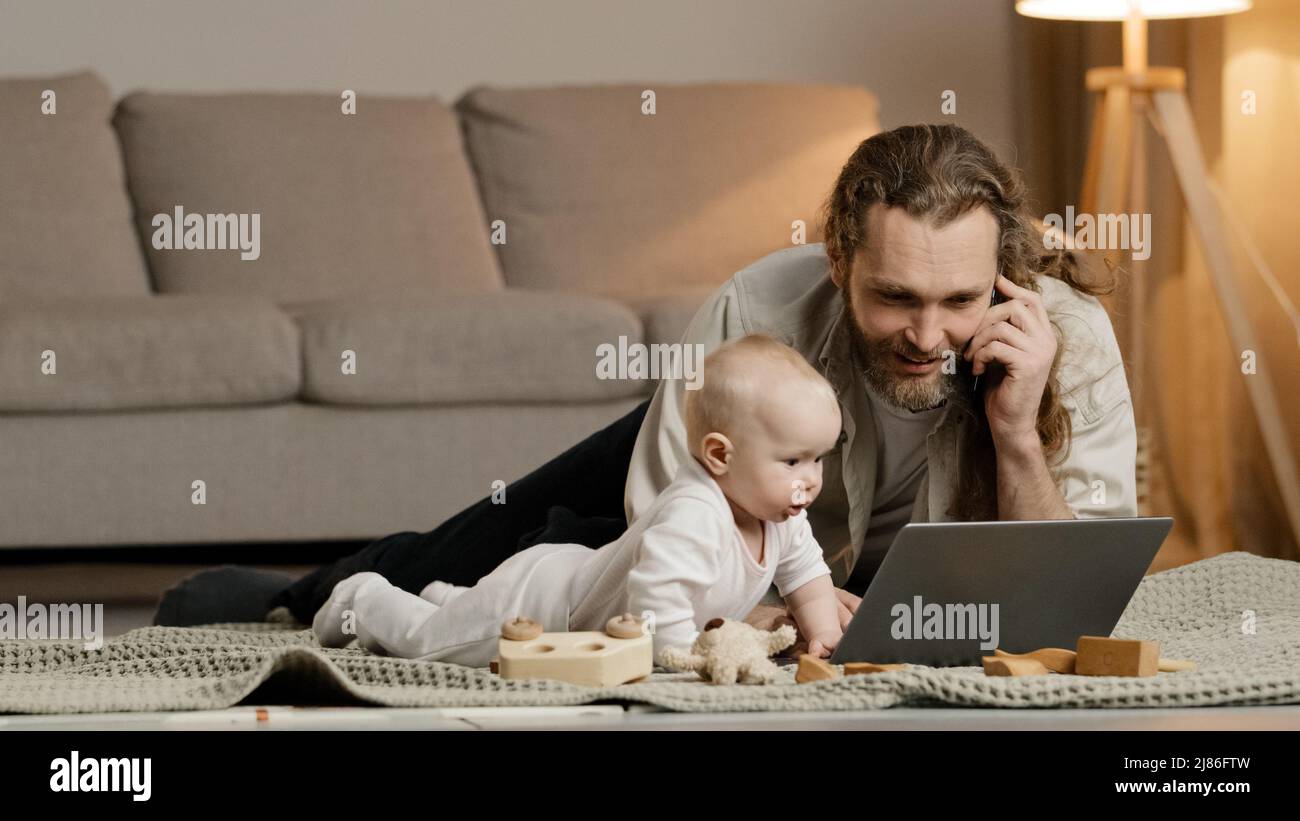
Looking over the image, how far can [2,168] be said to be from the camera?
9.39ft

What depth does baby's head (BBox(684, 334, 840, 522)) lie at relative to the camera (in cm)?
123

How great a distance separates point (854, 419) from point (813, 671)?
50 centimetres

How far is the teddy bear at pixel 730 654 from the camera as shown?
3.82ft

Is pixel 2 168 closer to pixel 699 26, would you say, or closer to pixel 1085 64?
pixel 699 26

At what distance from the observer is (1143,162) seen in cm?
302

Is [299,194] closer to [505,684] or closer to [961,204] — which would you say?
[961,204]

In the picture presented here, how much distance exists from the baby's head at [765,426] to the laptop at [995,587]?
0.12 metres

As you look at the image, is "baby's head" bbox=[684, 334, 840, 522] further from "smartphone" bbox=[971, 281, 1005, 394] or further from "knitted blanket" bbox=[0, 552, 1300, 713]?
"smartphone" bbox=[971, 281, 1005, 394]

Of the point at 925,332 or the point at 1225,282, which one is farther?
the point at 1225,282

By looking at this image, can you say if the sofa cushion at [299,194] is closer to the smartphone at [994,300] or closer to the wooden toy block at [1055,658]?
the smartphone at [994,300]

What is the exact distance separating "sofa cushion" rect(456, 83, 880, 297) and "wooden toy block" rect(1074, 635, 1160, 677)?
6.50 feet

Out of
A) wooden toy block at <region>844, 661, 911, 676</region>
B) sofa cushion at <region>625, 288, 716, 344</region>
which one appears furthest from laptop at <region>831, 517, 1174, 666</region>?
sofa cushion at <region>625, 288, 716, 344</region>

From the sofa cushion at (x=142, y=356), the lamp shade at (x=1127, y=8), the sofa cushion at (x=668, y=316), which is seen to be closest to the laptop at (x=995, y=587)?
the sofa cushion at (x=668, y=316)

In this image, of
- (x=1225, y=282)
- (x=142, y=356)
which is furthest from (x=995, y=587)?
(x=1225, y=282)
